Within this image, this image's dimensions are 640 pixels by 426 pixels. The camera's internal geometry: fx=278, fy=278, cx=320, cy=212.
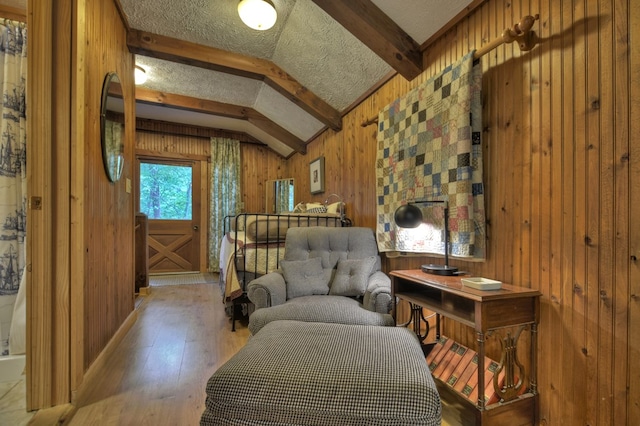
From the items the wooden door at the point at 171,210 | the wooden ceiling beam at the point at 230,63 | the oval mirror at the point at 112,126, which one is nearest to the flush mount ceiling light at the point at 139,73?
the wooden ceiling beam at the point at 230,63

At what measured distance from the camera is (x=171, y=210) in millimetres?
4996

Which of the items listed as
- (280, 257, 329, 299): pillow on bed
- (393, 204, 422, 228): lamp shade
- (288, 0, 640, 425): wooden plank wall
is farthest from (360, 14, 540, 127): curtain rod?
(280, 257, 329, 299): pillow on bed

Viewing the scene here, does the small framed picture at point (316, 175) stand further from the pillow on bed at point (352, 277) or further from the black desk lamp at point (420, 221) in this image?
the black desk lamp at point (420, 221)

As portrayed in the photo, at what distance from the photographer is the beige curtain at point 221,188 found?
503cm

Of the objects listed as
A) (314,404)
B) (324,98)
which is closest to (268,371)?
(314,404)

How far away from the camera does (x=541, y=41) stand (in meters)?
1.30

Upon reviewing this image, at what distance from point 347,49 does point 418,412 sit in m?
2.58

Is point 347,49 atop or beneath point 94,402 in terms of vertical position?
atop

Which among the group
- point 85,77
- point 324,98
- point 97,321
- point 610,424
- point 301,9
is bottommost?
point 610,424

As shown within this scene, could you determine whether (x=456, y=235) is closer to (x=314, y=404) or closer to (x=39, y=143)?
(x=314, y=404)

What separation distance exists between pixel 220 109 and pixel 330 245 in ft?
9.88

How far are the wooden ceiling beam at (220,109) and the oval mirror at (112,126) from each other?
5.66 ft

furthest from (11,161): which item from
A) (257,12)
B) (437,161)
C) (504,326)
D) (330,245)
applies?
(504,326)

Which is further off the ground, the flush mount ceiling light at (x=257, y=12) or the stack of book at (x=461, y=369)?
the flush mount ceiling light at (x=257, y=12)
